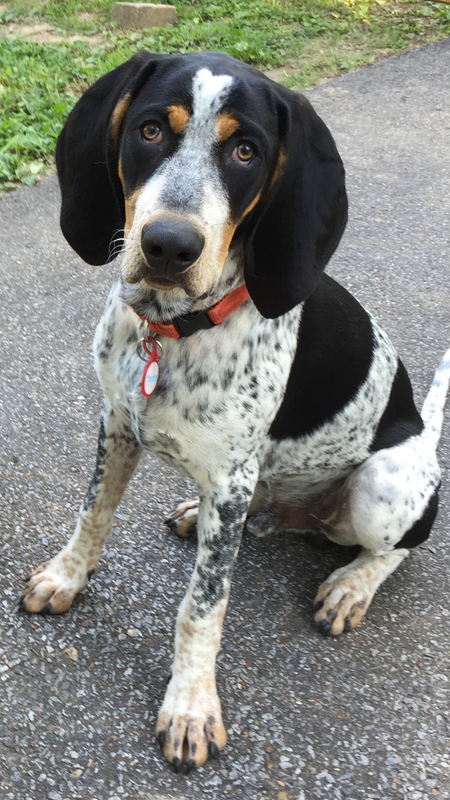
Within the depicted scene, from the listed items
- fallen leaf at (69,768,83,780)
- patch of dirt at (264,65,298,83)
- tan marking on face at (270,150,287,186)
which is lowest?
fallen leaf at (69,768,83,780)

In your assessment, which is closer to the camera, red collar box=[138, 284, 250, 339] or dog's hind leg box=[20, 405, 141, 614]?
red collar box=[138, 284, 250, 339]

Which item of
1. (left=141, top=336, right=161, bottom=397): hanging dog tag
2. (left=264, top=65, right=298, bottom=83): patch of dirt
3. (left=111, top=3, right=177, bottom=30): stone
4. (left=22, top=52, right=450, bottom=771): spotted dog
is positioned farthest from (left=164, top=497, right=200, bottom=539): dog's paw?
(left=111, top=3, right=177, bottom=30): stone

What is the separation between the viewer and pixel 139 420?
2.35 meters

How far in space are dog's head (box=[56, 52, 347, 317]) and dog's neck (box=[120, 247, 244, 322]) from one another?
0.09 m

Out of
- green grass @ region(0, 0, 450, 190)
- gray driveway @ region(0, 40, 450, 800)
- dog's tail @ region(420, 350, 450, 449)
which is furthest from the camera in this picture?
green grass @ region(0, 0, 450, 190)

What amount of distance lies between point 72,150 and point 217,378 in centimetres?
76

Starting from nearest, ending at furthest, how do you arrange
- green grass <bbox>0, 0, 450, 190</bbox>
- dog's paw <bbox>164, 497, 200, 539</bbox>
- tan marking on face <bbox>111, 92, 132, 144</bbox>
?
tan marking on face <bbox>111, 92, 132, 144</bbox>, dog's paw <bbox>164, 497, 200, 539</bbox>, green grass <bbox>0, 0, 450, 190</bbox>

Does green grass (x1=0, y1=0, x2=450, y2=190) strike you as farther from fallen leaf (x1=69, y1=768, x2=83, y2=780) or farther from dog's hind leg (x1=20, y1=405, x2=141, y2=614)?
fallen leaf (x1=69, y1=768, x2=83, y2=780)

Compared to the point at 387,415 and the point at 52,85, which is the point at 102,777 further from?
the point at 52,85

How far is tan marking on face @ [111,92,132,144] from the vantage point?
206cm

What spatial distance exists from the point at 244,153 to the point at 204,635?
1.40 metres

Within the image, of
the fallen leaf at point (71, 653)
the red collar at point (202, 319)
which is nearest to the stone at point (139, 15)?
the red collar at point (202, 319)

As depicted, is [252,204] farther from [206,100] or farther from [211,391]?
[211,391]

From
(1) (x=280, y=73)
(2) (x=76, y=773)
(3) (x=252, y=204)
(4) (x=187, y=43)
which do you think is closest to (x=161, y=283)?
(3) (x=252, y=204)
